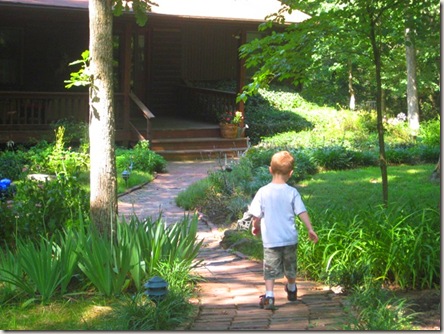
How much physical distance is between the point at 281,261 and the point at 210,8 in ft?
48.9

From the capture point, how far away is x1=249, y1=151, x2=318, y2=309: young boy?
5.84m

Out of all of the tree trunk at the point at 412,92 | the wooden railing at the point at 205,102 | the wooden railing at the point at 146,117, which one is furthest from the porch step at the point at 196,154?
the tree trunk at the point at 412,92

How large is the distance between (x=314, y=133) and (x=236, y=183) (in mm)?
8349

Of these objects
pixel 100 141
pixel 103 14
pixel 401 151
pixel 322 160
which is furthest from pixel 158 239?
pixel 401 151

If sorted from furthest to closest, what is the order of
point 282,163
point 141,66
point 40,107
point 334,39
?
point 141,66 < point 40,107 < point 334,39 < point 282,163

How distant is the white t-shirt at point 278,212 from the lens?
584cm

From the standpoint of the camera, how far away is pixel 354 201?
10836mm

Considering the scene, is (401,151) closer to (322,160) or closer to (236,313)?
(322,160)

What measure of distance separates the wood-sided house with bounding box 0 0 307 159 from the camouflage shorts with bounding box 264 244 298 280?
466 inches

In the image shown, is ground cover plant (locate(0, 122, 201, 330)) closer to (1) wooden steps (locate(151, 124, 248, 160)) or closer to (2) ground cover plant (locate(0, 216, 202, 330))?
(2) ground cover plant (locate(0, 216, 202, 330))

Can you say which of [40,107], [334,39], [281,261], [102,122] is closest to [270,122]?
Result: [40,107]

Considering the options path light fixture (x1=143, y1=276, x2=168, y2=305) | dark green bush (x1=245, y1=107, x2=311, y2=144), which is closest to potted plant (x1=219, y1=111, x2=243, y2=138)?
dark green bush (x1=245, y1=107, x2=311, y2=144)

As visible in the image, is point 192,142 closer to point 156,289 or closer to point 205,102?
point 205,102

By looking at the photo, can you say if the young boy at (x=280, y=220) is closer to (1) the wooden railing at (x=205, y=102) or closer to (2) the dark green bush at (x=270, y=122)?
(1) the wooden railing at (x=205, y=102)
